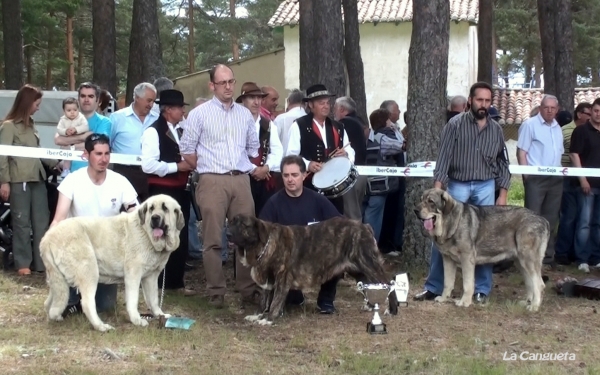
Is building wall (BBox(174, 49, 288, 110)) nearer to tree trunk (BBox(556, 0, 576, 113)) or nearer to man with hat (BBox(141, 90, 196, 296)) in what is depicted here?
tree trunk (BBox(556, 0, 576, 113))

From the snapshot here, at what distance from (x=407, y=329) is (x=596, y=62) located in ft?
141

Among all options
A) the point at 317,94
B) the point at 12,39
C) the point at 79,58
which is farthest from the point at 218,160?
the point at 79,58

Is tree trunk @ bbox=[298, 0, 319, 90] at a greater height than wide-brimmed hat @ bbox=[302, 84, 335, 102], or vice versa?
tree trunk @ bbox=[298, 0, 319, 90]

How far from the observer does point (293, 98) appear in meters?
11.4

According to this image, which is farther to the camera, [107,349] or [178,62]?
[178,62]

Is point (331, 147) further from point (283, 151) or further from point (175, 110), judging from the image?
point (175, 110)

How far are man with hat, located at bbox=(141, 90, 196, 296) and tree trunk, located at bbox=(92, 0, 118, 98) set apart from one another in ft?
24.0

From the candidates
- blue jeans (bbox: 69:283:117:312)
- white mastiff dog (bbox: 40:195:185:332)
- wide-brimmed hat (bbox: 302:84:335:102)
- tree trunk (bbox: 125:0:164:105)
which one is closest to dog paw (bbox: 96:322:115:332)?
white mastiff dog (bbox: 40:195:185:332)

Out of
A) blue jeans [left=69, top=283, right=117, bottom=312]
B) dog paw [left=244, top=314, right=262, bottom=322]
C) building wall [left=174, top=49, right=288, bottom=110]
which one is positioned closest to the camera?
dog paw [left=244, top=314, right=262, bottom=322]

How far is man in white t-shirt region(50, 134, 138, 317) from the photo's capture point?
7.83m

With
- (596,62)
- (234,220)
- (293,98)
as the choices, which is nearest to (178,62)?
(596,62)

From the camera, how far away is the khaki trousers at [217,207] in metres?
8.69

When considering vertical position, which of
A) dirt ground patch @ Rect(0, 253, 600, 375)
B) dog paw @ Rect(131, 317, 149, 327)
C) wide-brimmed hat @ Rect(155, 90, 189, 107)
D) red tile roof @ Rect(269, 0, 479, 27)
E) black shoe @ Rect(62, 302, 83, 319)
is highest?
red tile roof @ Rect(269, 0, 479, 27)

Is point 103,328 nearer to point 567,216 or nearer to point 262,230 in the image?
point 262,230
